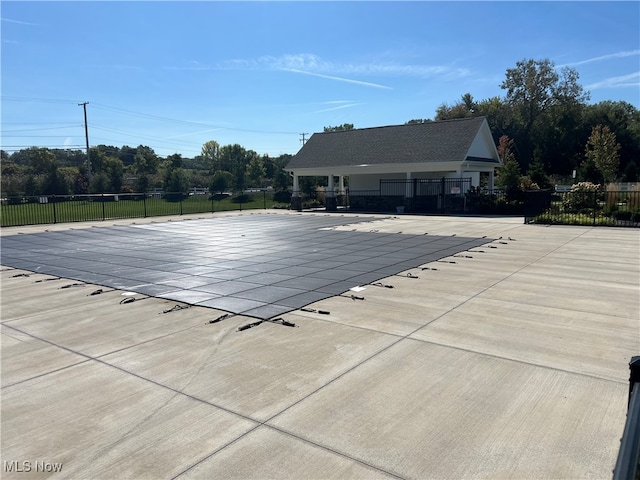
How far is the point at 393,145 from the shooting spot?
33.7m

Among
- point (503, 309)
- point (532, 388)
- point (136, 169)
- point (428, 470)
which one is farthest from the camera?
point (136, 169)

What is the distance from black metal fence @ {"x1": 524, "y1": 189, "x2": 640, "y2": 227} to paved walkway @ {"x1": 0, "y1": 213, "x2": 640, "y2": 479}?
538 inches

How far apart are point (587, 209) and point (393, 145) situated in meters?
14.6

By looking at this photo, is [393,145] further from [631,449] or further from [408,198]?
[631,449]

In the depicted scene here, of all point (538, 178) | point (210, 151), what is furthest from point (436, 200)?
point (210, 151)

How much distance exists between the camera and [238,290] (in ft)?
26.7

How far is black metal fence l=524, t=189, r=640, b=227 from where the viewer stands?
19.5 metres

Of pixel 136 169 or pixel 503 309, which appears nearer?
pixel 503 309

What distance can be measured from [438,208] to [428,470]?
2870 cm

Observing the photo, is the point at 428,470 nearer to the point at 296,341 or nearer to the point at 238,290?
the point at 296,341

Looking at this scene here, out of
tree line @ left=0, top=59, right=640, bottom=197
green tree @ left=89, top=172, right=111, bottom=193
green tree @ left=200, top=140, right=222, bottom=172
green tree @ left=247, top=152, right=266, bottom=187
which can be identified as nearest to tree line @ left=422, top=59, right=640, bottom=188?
tree line @ left=0, top=59, right=640, bottom=197

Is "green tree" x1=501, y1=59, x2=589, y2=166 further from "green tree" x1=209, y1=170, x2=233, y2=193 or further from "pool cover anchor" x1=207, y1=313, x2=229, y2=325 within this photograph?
"pool cover anchor" x1=207, y1=313, x2=229, y2=325

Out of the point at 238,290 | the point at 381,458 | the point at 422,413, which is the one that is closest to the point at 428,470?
the point at 381,458

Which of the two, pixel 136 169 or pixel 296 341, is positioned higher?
pixel 136 169
